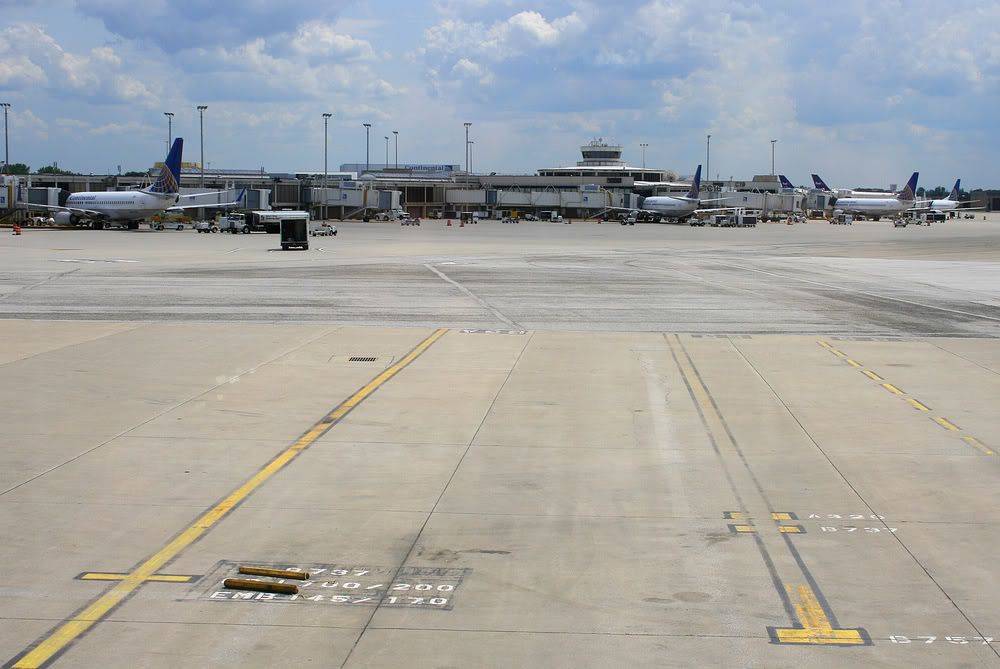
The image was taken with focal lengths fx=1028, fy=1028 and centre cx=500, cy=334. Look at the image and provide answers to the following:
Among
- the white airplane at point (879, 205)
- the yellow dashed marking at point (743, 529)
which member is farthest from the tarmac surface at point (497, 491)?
the white airplane at point (879, 205)

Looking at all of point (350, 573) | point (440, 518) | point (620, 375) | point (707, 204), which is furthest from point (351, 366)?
point (707, 204)

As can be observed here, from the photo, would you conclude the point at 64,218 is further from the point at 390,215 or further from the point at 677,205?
the point at 677,205

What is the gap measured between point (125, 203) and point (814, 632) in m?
111

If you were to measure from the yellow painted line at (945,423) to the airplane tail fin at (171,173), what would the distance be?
325 feet

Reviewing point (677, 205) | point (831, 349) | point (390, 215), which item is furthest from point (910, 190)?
point (831, 349)

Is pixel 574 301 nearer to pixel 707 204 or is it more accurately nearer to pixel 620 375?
pixel 620 375

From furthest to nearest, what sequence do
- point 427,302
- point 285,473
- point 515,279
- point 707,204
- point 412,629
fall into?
point 707,204 < point 515,279 < point 427,302 < point 285,473 < point 412,629

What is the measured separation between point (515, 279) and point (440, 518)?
36.5 m

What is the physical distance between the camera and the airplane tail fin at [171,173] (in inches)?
4193

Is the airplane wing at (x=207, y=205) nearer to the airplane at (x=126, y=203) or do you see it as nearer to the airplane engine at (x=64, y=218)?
the airplane at (x=126, y=203)

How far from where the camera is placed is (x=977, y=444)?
16.1m

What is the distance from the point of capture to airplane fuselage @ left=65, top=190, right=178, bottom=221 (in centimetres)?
10925

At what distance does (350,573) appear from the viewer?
33.2 feet

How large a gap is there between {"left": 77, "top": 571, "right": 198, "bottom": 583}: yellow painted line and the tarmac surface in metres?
0.03
